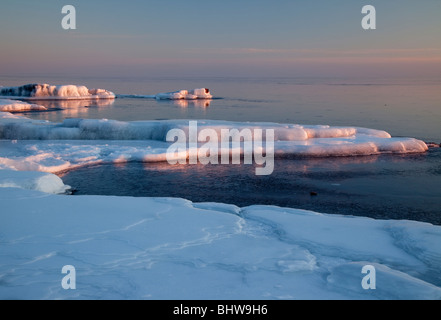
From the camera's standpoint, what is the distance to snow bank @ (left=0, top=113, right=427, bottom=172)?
454 inches

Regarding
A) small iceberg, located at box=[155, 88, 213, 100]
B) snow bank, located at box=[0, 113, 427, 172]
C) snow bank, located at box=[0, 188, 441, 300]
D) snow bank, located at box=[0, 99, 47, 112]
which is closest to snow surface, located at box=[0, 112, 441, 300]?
snow bank, located at box=[0, 188, 441, 300]

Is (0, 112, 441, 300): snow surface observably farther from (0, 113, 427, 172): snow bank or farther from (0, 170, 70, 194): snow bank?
(0, 113, 427, 172): snow bank

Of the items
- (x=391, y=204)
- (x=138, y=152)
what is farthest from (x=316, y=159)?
(x=138, y=152)

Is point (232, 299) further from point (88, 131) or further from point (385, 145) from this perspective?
point (88, 131)

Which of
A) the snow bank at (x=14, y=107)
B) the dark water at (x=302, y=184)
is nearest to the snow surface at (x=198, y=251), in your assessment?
the dark water at (x=302, y=184)

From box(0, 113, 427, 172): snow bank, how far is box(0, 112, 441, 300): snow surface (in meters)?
3.76

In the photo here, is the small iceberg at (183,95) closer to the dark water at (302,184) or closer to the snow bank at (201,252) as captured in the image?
the dark water at (302,184)

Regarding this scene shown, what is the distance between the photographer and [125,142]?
14.4 metres

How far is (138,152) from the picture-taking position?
12031mm

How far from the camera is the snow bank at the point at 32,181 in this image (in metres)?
7.72

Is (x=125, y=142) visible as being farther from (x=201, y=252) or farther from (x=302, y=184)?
(x=201, y=252)

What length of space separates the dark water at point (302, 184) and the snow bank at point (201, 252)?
1964 millimetres
